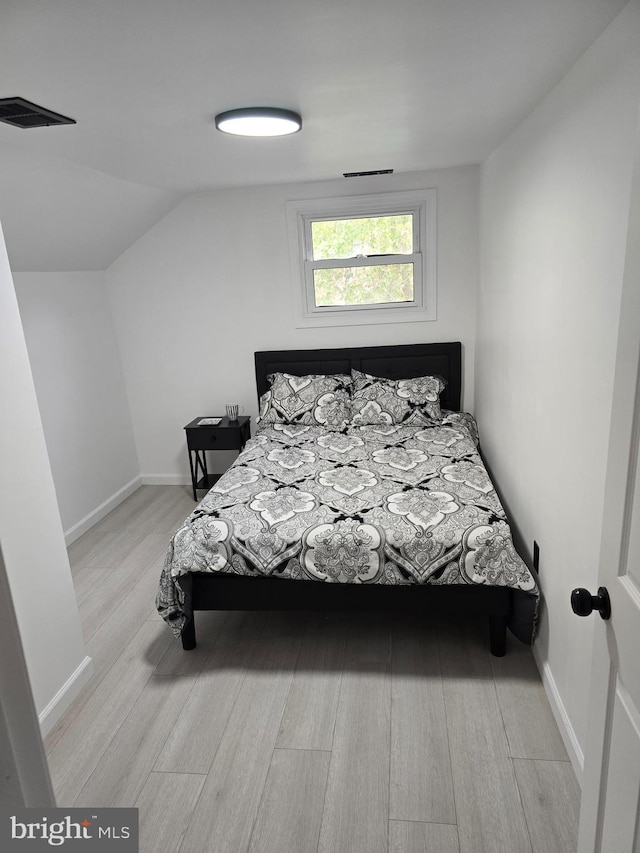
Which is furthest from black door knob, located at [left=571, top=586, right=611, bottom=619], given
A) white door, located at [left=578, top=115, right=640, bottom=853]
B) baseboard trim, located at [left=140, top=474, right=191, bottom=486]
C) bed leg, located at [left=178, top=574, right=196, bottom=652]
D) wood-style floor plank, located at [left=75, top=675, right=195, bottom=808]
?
baseboard trim, located at [left=140, top=474, right=191, bottom=486]

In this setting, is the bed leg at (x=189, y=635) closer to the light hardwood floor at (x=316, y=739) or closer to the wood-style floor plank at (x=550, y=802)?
the light hardwood floor at (x=316, y=739)

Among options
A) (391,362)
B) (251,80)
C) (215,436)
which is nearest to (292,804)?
(251,80)

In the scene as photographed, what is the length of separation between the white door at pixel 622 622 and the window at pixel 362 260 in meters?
3.10

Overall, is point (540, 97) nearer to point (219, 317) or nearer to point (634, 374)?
point (634, 374)

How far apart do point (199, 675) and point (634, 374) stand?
7.00ft

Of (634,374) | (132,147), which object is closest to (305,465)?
(132,147)

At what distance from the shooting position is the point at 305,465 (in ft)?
10.5

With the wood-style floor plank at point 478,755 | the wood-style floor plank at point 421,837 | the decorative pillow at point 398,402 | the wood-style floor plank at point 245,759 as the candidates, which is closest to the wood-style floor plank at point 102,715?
the wood-style floor plank at point 245,759

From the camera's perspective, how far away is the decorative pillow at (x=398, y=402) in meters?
3.84

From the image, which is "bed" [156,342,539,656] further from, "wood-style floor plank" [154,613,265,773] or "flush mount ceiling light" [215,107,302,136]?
"flush mount ceiling light" [215,107,302,136]

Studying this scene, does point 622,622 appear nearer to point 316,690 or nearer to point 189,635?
point 316,690

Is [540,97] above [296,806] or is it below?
above

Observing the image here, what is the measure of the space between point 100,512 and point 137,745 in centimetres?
230

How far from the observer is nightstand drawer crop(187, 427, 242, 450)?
4152 mm
